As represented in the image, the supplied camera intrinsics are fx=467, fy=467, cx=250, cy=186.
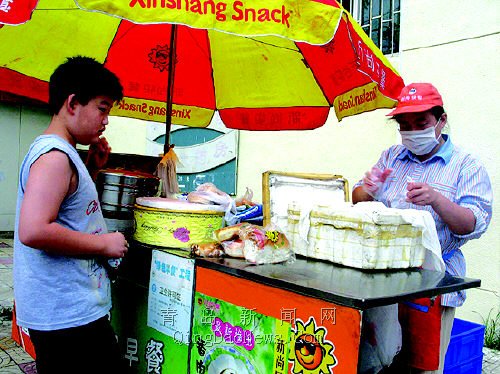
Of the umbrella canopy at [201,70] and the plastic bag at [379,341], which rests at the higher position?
the umbrella canopy at [201,70]

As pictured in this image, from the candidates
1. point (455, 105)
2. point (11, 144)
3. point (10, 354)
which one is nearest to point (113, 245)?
point (10, 354)

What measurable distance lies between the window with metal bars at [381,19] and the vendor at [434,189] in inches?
116

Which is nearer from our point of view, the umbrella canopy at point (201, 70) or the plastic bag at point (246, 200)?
the plastic bag at point (246, 200)

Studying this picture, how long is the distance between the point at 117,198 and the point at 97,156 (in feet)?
0.90

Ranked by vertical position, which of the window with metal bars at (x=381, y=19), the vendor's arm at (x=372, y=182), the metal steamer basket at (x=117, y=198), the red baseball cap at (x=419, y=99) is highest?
the window with metal bars at (x=381, y=19)

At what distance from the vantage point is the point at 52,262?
1.80 m

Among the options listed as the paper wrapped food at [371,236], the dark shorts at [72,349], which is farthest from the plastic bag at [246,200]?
the dark shorts at [72,349]

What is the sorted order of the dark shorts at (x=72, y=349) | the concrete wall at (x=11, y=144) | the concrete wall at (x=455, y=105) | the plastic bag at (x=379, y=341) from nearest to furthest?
the dark shorts at (x=72, y=349) < the plastic bag at (x=379, y=341) < the concrete wall at (x=455, y=105) < the concrete wall at (x=11, y=144)

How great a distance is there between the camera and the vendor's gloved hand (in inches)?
104

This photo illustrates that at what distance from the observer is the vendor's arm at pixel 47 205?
1.65m

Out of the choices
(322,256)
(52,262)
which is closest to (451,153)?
(322,256)

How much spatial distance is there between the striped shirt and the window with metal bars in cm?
299

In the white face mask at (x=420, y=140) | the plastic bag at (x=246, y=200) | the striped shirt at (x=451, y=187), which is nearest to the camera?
the striped shirt at (x=451, y=187)

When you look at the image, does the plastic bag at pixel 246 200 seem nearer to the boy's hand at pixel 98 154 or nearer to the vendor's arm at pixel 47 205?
the boy's hand at pixel 98 154
